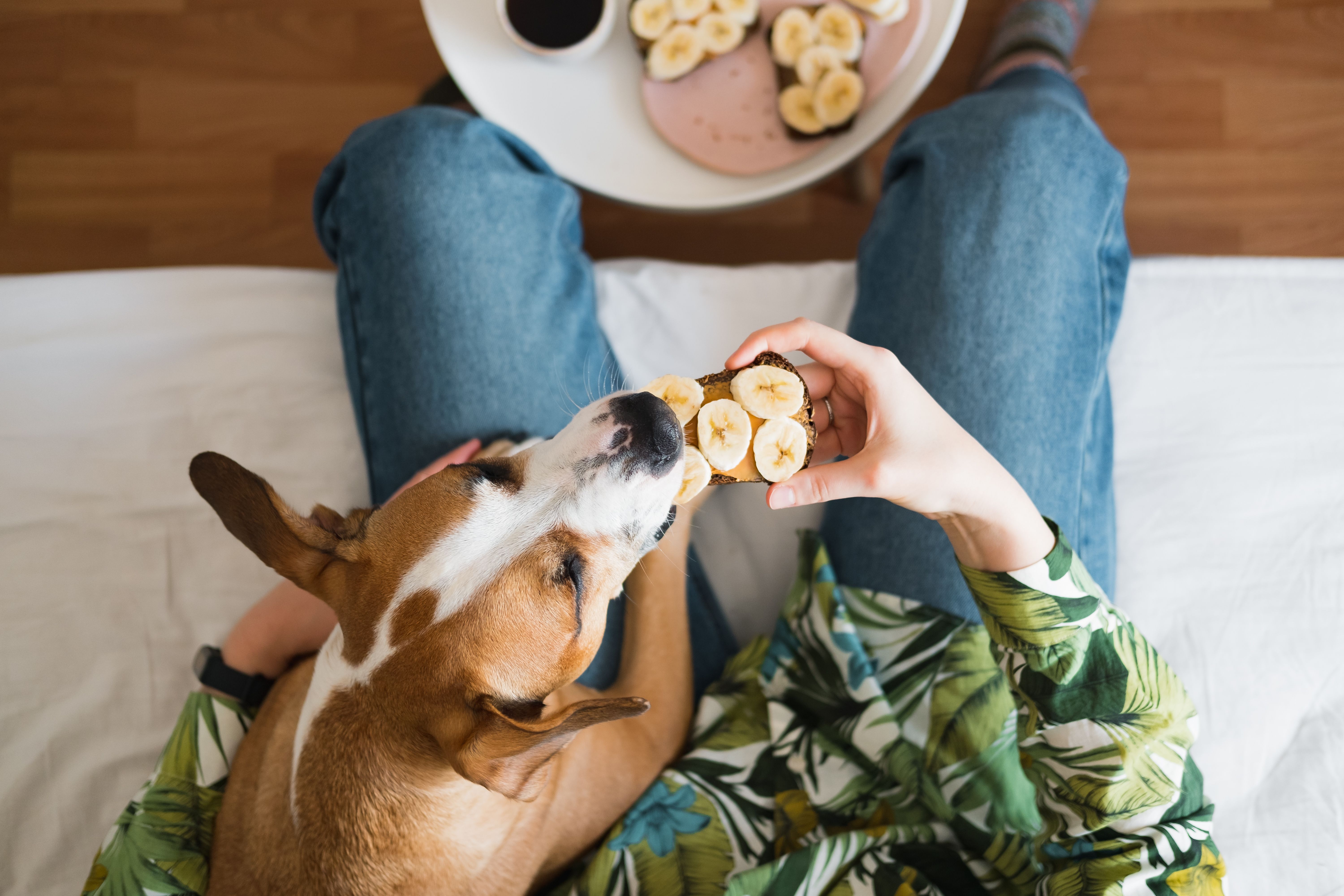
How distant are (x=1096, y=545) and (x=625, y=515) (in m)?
1.17

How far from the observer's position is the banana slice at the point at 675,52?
210 centimetres

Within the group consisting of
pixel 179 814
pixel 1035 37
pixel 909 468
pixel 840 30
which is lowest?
pixel 179 814

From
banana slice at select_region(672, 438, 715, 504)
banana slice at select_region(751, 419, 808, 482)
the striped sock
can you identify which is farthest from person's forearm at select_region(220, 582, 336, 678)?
the striped sock

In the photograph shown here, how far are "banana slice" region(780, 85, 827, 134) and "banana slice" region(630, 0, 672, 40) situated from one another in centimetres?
34

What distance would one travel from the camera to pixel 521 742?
128cm

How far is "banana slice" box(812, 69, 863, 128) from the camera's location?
2039 millimetres

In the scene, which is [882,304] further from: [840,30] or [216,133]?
[216,133]

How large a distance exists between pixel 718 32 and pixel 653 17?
0.55ft

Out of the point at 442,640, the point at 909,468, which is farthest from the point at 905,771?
the point at 442,640

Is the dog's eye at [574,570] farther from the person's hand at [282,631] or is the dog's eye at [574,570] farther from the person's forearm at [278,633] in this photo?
the person's forearm at [278,633]

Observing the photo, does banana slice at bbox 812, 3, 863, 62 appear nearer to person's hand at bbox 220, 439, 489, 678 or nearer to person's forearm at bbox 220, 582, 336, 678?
person's hand at bbox 220, 439, 489, 678

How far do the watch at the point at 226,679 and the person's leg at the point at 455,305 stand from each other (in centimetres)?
49

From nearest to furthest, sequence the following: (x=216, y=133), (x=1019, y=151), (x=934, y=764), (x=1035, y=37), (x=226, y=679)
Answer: (x=934, y=764), (x=226, y=679), (x=1019, y=151), (x=1035, y=37), (x=216, y=133)

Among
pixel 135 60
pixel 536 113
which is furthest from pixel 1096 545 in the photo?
pixel 135 60
